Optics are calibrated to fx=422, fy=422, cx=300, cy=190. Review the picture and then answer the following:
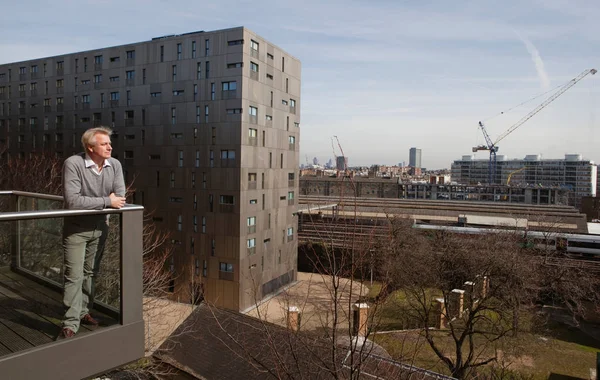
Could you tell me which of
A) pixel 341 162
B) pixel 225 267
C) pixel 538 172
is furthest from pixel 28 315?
pixel 538 172

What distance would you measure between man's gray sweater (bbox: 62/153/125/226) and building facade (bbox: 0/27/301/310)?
1771cm

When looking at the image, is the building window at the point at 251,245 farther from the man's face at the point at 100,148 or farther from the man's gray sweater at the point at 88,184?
the man's face at the point at 100,148

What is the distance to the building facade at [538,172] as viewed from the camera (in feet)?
340

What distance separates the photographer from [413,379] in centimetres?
910

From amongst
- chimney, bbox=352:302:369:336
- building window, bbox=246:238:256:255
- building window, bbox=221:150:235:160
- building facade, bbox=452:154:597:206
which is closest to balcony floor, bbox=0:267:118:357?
chimney, bbox=352:302:369:336

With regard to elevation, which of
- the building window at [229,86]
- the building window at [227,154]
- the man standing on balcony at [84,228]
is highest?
the building window at [229,86]

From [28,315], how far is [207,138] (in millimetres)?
19272

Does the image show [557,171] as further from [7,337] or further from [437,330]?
[7,337]

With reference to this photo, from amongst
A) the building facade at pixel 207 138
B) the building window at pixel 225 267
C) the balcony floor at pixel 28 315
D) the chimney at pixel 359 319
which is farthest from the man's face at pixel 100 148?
the building window at pixel 225 267

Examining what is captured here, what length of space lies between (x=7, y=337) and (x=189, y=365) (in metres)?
9.59

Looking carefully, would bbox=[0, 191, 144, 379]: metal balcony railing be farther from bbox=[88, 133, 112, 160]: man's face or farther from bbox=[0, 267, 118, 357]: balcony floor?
bbox=[88, 133, 112, 160]: man's face

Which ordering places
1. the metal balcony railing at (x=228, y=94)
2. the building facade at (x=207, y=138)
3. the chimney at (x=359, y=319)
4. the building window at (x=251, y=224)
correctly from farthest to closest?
the building window at (x=251, y=224), the building facade at (x=207, y=138), the metal balcony railing at (x=228, y=94), the chimney at (x=359, y=319)

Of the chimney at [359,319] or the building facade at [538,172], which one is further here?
the building facade at [538,172]

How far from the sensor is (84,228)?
10.00ft
